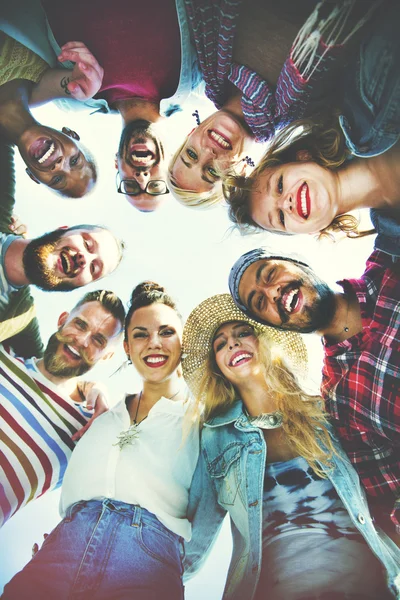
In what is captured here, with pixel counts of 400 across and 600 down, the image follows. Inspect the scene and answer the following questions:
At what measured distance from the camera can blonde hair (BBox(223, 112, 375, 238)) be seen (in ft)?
7.20

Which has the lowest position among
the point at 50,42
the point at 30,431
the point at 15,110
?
the point at 30,431

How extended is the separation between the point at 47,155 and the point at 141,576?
2317mm

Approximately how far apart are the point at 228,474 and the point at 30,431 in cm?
124

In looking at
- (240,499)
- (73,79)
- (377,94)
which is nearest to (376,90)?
(377,94)

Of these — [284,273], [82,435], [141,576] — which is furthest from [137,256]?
[141,576]

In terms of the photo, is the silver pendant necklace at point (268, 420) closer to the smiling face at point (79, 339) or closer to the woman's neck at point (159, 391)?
the woman's neck at point (159, 391)

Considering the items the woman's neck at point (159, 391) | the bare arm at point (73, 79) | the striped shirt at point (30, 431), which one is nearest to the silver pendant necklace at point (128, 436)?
the woman's neck at point (159, 391)

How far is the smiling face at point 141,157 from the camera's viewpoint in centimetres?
263

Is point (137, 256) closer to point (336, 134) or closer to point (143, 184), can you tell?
point (143, 184)

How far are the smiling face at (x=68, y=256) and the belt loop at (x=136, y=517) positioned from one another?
4.61 ft

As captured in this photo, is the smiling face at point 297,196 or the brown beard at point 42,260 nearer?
the smiling face at point 297,196

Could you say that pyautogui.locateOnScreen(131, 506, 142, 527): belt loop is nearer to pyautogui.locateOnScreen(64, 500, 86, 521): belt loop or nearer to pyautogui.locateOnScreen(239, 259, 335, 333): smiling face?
pyautogui.locateOnScreen(64, 500, 86, 521): belt loop

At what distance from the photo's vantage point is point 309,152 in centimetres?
224

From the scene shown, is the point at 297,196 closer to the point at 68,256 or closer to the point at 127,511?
the point at 68,256
